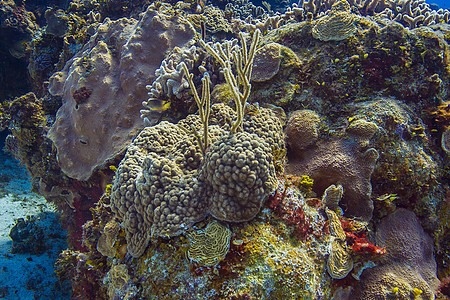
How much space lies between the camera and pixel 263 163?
6.77ft

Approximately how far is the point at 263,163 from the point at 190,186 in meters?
0.73

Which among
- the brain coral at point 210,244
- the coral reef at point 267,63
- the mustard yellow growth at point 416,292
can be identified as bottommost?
the mustard yellow growth at point 416,292

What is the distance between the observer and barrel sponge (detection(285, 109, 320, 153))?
293 centimetres

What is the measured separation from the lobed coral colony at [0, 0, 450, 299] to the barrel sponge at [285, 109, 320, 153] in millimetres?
26

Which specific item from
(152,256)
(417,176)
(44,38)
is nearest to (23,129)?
(44,38)

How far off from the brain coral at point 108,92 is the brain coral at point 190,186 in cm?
185

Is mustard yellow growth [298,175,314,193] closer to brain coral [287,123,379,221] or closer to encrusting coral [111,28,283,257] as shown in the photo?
brain coral [287,123,379,221]

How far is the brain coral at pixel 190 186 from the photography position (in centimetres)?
201

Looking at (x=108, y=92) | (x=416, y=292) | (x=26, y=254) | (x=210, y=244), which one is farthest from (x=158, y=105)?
(x=26, y=254)

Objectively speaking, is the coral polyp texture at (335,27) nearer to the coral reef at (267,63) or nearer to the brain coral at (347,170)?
the coral reef at (267,63)

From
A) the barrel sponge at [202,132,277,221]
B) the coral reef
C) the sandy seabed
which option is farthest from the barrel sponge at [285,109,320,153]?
the sandy seabed

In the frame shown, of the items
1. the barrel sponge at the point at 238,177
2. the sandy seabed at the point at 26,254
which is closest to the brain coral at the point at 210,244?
the barrel sponge at the point at 238,177

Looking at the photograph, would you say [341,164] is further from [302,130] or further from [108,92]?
[108,92]

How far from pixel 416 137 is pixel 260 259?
9.17 feet
